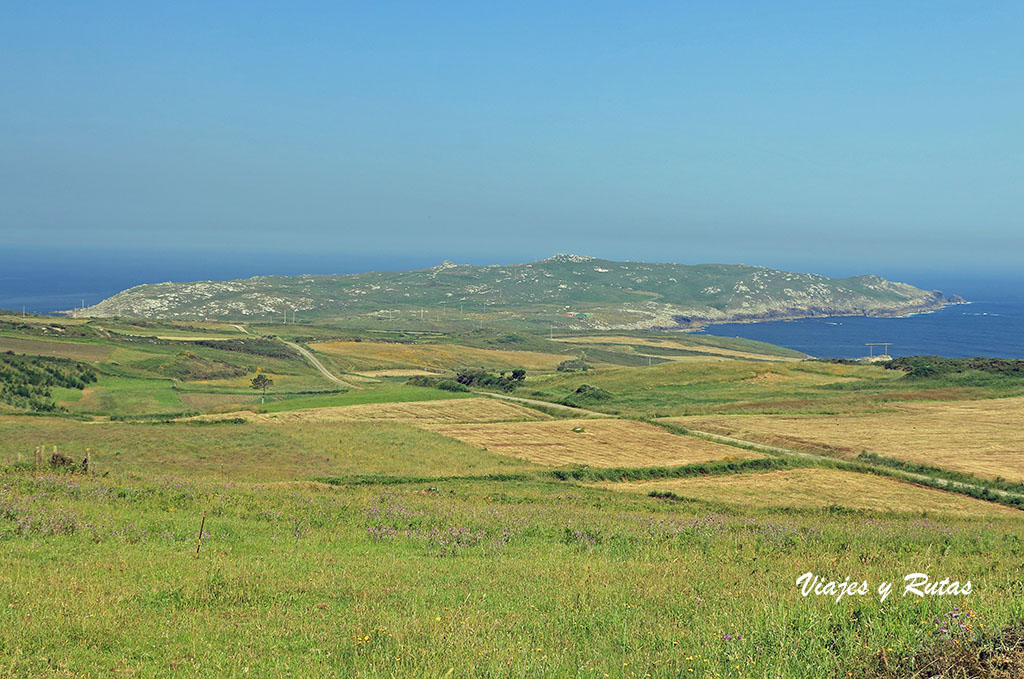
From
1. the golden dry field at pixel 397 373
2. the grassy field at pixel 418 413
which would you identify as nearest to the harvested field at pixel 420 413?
the grassy field at pixel 418 413

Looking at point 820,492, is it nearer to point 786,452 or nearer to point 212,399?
point 786,452

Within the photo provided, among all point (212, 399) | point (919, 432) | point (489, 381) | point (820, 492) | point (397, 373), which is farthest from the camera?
point (397, 373)

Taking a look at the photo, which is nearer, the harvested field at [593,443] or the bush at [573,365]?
the harvested field at [593,443]

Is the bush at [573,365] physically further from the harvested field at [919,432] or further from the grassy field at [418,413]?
the harvested field at [919,432]

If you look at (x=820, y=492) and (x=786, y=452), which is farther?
(x=786, y=452)

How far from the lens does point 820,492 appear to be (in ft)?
135

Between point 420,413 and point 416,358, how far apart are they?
96772 millimetres

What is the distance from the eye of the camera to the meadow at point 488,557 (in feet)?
33.4

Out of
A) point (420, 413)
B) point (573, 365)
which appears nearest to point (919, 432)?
point (420, 413)

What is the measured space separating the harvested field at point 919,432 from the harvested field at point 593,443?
6894 mm

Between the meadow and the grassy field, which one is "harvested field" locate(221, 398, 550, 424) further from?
the meadow

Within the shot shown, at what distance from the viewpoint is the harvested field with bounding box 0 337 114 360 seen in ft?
390

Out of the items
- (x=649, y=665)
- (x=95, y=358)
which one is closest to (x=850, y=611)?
(x=649, y=665)

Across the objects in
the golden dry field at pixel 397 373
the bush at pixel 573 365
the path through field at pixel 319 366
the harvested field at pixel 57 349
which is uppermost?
the harvested field at pixel 57 349
